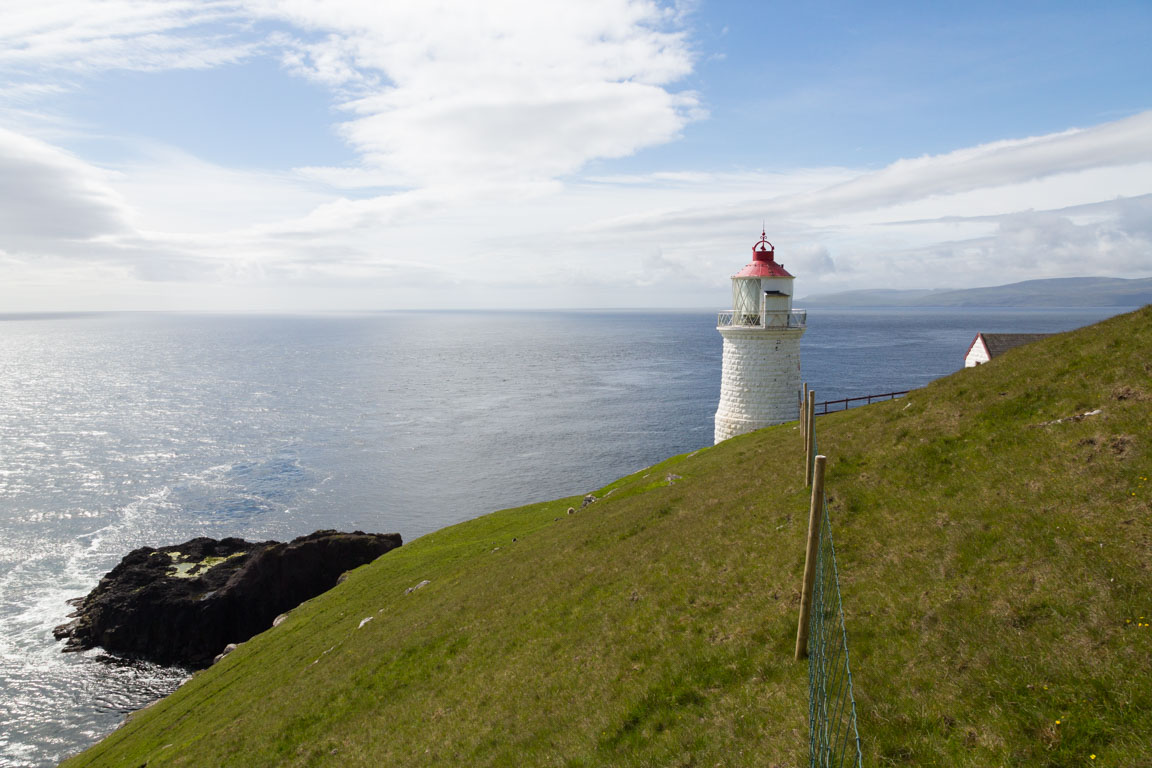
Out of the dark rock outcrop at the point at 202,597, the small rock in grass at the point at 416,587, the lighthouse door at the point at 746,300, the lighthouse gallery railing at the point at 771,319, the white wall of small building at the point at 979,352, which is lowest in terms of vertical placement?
the dark rock outcrop at the point at 202,597

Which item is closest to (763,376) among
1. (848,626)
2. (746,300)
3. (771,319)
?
(771,319)

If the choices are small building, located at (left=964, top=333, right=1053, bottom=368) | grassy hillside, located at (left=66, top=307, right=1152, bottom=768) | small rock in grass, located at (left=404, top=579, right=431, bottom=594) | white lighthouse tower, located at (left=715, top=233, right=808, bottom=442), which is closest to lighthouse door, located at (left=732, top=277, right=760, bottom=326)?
white lighthouse tower, located at (left=715, top=233, right=808, bottom=442)

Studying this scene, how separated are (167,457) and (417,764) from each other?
94.5 m

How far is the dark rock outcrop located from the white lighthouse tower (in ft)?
114

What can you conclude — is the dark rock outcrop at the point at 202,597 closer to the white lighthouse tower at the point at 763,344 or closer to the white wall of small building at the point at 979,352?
the white lighthouse tower at the point at 763,344

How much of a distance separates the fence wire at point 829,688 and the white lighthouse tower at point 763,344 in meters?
34.6

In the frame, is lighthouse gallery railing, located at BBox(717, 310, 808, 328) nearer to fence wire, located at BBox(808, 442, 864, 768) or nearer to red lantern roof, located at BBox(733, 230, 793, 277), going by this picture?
red lantern roof, located at BBox(733, 230, 793, 277)

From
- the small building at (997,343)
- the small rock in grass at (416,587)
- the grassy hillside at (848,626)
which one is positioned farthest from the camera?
the small building at (997,343)

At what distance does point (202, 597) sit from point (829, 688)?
179ft

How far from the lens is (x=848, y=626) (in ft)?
41.2

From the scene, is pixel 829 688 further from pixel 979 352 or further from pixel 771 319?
pixel 979 352

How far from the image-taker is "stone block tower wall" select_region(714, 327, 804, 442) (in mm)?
47344

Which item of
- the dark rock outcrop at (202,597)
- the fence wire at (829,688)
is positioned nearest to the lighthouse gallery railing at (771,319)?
the fence wire at (829,688)

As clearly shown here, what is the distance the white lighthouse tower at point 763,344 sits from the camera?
154 ft
